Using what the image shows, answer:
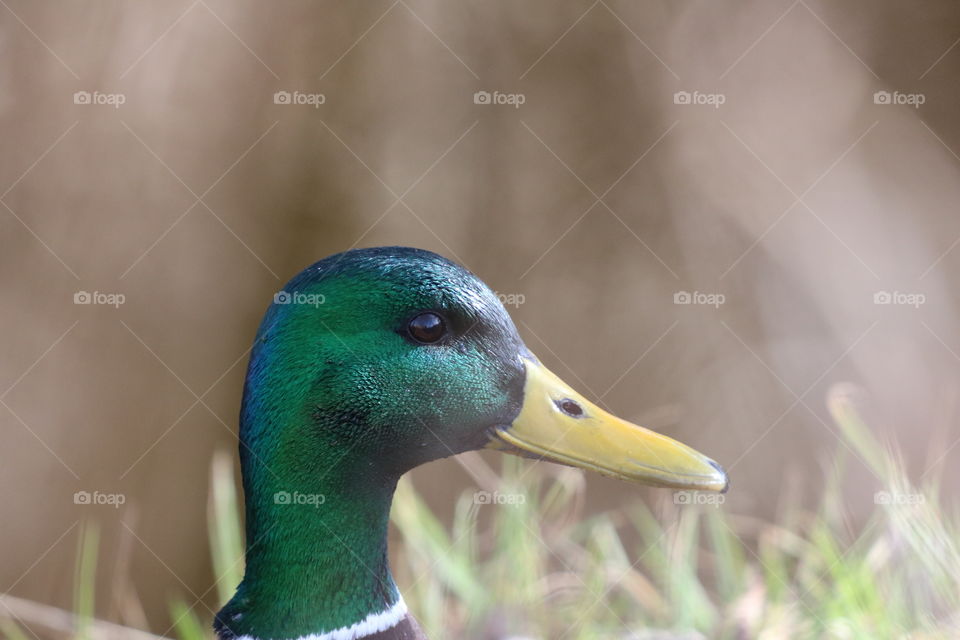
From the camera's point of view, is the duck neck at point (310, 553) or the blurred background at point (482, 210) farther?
the blurred background at point (482, 210)

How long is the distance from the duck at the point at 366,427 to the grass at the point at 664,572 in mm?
648

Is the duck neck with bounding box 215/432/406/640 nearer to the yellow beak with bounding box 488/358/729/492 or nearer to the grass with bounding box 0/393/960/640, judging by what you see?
the yellow beak with bounding box 488/358/729/492

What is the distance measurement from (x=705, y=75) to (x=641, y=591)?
2152mm

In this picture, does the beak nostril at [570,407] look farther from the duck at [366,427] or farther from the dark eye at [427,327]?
the dark eye at [427,327]

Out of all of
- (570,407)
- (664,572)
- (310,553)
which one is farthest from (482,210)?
(310,553)

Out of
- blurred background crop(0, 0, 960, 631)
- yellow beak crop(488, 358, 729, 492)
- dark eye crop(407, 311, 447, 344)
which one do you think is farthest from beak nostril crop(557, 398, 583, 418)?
blurred background crop(0, 0, 960, 631)

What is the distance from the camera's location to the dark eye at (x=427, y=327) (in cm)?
168

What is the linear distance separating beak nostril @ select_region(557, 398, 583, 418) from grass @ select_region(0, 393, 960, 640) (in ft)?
2.22

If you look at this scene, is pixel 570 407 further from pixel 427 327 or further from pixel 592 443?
pixel 427 327

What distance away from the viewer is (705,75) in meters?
3.84

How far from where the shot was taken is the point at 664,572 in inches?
94.0

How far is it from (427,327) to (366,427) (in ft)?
0.60

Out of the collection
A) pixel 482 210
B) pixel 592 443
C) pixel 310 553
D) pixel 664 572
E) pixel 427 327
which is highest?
pixel 482 210

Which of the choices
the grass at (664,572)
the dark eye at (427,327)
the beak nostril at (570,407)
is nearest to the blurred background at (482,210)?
the grass at (664,572)
